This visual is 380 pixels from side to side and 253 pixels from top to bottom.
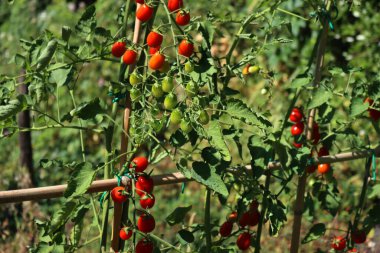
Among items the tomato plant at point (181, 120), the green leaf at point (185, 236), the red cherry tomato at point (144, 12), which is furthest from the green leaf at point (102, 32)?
the green leaf at point (185, 236)

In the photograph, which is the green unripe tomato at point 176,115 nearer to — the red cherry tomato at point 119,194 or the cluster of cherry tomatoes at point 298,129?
the red cherry tomato at point 119,194

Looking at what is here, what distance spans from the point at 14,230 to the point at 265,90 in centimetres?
170

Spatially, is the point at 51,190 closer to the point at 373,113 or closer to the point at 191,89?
the point at 191,89

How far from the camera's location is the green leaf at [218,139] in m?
1.44

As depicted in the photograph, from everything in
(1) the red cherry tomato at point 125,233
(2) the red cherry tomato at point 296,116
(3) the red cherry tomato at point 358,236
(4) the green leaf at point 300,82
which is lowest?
(3) the red cherry tomato at point 358,236

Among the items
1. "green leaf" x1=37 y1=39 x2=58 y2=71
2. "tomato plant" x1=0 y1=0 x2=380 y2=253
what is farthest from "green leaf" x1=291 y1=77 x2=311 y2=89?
"green leaf" x1=37 y1=39 x2=58 y2=71

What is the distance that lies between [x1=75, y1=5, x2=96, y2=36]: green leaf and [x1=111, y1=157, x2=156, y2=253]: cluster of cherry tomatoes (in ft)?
1.19

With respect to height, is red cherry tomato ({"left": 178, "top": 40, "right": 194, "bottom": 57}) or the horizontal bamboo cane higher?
red cherry tomato ({"left": 178, "top": 40, "right": 194, "bottom": 57})

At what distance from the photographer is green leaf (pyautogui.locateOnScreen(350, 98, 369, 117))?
1.90m

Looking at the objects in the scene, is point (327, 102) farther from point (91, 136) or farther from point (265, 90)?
point (91, 136)

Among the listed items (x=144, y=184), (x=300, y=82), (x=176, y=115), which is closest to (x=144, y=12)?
(x=176, y=115)

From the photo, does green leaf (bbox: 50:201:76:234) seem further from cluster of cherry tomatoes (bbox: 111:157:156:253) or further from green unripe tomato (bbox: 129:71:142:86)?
green unripe tomato (bbox: 129:71:142:86)

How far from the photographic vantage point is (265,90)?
199 centimetres

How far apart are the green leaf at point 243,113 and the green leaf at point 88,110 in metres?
Answer: 0.31
